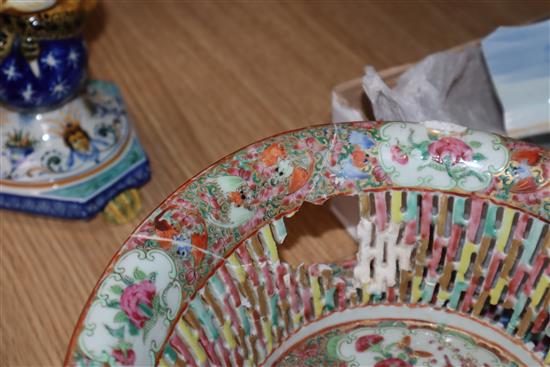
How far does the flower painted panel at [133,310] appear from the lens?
376mm

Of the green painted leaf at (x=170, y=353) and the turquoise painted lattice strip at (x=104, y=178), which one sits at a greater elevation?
the green painted leaf at (x=170, y=353)

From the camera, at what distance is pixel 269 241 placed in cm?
50

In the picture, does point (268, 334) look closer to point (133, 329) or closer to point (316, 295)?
point (316, 295)

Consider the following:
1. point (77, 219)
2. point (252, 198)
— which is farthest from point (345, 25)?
point (252, 198)

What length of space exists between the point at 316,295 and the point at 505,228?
0.14 meters

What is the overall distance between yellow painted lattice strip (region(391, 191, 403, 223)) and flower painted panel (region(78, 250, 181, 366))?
0.56 feet

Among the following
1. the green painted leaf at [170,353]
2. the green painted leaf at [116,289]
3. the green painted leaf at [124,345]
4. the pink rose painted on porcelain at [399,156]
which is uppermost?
the pink rose painted on porcelain at [399,156]

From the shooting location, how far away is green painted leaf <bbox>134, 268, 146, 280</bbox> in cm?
40

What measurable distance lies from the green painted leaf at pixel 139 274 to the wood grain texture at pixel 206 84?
28cm

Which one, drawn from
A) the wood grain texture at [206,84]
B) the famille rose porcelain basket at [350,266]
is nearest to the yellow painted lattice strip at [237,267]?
the famille rose porcelain basket at [350,266]

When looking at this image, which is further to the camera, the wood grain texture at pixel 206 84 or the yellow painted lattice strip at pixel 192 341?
the wood grain texture at pixel 206 84

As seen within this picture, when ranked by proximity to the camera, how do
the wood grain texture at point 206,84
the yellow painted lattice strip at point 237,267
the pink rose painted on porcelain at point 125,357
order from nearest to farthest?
the pink rose painted on porcelain at point 125,357
the yellow painted lattice strip at point 237,267
the wood grain texture at point 206,84

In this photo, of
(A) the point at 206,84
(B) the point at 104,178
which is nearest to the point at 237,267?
(B) the point at 104,178

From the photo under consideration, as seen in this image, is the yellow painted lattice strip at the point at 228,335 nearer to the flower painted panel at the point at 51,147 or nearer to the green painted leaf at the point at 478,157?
the green painted leaf at the point at 478,157
